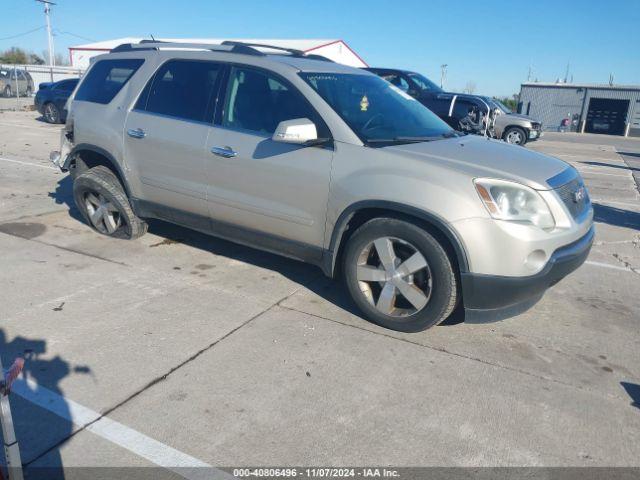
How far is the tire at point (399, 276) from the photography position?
3.50m

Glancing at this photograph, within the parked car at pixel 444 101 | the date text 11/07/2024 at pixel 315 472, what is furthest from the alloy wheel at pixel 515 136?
the date text 11/07/2024 at pixel 315 472

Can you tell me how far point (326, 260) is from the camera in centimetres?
400

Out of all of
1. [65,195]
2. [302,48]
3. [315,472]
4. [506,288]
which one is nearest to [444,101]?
[65,195]

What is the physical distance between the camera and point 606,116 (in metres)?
40.3

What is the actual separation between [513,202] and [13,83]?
36.3m

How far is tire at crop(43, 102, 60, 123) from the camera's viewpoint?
17.8 metres

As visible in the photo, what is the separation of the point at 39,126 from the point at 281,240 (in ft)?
53.6

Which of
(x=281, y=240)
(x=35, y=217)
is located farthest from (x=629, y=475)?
(x=35, y=217)

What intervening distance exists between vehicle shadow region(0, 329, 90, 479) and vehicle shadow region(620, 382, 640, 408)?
3.06 meters

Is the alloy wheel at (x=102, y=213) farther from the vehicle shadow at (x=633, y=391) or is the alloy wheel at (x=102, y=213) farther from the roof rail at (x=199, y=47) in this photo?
the vehicle shadow at (x=633, y=391)

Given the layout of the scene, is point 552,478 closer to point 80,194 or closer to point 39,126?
point 80,194

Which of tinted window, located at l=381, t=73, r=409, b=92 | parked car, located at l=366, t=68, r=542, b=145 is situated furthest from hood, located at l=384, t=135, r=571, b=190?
tinted window, located at l=381, t=73, r=409, b=92

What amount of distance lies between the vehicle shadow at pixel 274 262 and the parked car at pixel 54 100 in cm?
1286

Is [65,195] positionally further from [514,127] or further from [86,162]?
[514,127]
